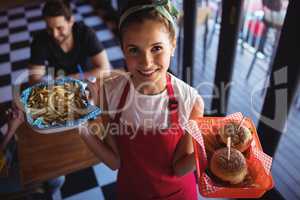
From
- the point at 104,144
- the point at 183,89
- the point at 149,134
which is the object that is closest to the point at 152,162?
the point at 149,134

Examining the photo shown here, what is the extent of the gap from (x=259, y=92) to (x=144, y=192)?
2.26 m

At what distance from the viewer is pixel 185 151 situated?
52.7 inches

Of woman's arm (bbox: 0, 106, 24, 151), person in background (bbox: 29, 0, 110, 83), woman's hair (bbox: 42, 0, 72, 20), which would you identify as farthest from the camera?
person in background (bbox: 29, 0, 110, 83)

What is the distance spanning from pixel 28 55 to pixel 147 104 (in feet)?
12.3

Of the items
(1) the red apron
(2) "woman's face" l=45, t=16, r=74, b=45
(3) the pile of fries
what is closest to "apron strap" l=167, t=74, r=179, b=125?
(1) the red apron

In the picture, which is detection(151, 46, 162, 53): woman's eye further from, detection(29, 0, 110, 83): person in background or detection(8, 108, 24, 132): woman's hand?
detection(29, 0, 110, 83): person in background

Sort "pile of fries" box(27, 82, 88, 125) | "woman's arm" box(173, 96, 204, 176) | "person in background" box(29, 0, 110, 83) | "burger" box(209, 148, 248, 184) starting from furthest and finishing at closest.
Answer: "person in background" box(29, 0, 110, 83), "pile of fries" box(27, 82, 88, 125), "woman's arm" box(173, 96, 204, 176), "burger" box(209, 148, 248, 184)

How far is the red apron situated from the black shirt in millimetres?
1320

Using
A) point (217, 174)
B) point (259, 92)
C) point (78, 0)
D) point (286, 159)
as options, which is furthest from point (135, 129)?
point (78, 0)

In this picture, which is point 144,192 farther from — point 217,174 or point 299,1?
point 299,1

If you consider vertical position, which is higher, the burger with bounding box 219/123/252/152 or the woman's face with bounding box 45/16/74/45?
the woman's face with bounding box 45/16/74/45

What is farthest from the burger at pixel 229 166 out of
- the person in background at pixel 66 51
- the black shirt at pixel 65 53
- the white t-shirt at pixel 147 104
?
the black shirt at pixel 65 53

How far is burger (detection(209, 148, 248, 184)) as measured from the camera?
1.08 m

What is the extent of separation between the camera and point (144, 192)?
1.44 m
